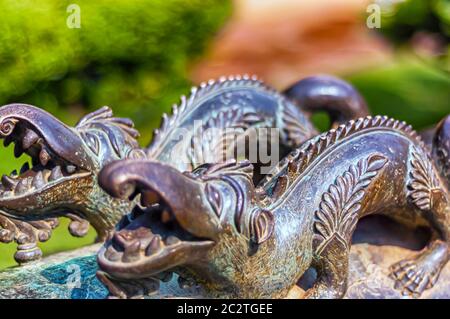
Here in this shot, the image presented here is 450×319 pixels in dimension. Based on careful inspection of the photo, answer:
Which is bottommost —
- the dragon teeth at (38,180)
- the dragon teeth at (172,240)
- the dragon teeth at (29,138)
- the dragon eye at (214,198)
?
the dragon teeth at (172,240)

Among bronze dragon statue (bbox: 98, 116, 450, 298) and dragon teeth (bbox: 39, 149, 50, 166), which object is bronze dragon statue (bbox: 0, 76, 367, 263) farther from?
bronze dragon statue (bbox: 98, 116, 450, 298)

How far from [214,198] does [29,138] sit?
1.60 feet

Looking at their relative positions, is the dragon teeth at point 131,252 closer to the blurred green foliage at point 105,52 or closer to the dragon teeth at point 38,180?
the dragon teeth at point 38,180

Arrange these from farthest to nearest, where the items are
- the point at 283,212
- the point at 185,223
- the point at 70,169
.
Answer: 1. the point at 70,169
2. the point at 283,212
3. the point at 185,223

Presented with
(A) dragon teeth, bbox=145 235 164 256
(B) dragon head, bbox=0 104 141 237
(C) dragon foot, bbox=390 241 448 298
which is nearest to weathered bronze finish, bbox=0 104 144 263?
(B) dragon head, bbox=0 104 141 237

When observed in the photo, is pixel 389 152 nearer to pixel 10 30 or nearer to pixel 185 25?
pixel 10 30

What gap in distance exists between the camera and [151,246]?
1432mm

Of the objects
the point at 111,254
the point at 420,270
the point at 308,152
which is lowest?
the point at 420,270

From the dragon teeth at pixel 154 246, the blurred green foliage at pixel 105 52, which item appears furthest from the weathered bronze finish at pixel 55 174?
the blurred green foliage at pixel 105 52

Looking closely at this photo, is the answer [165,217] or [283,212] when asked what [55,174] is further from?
[283,212]

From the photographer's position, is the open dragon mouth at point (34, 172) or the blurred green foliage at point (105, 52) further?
the blurred green foliage at point (105, 52)

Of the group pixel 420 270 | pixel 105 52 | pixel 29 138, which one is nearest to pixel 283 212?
pixel 420 270

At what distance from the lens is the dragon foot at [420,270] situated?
190cm

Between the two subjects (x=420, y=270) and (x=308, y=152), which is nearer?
(x=308, y=152)
